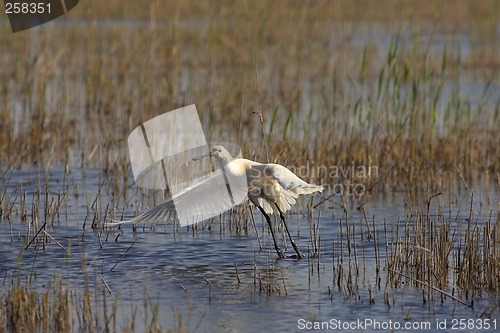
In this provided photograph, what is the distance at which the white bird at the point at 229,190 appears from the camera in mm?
5797

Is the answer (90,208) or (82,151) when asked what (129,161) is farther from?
(90,208)

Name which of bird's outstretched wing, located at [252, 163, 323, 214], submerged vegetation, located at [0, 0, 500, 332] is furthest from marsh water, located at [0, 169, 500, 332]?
bird's outstretched wing, located at [252, 163, 323, 214]

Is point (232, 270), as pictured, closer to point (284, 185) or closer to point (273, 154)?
point (284, 185)

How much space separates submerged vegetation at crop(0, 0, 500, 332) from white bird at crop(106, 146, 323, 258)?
40cm

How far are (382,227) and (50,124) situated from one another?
425cm

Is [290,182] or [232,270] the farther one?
[232,270]

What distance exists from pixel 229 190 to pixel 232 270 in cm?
57

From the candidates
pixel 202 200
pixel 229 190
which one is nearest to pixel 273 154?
pixel 229 190

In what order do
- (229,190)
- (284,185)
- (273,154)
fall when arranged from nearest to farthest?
(284,185) → (229,190) → (273,154)

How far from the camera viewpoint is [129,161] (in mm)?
8844

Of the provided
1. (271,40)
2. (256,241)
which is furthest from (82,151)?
(271,40)

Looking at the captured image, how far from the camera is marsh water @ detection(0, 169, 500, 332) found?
474cm

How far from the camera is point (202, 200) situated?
5.94 m

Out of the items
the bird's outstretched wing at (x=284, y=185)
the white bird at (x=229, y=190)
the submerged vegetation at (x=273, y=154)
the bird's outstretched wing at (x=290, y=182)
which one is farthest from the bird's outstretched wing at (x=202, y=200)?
Answer: the submerged vegetation at (x=273, y=154)
